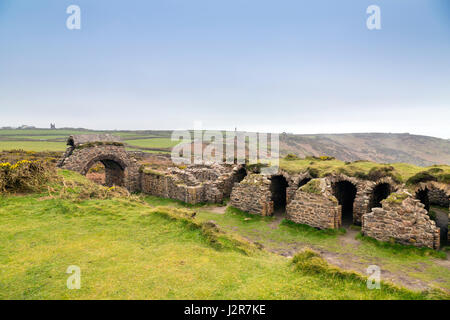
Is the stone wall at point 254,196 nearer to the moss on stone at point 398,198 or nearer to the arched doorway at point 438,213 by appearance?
the moss on stone at point 398,198

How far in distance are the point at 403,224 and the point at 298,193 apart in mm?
4543

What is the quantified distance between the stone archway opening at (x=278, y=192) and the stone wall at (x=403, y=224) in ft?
19.7

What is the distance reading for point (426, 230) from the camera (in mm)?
10281

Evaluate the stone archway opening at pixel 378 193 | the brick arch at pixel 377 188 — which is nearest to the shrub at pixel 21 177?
the brick arch at pixel 377 188

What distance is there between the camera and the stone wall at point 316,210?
1252 cm

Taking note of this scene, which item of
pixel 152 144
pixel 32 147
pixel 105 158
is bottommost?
pixel 105 158

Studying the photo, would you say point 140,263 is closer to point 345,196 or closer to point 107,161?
point 345,196

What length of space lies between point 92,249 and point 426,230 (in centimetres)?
1186

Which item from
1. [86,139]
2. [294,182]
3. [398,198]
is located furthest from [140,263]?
[86,139]

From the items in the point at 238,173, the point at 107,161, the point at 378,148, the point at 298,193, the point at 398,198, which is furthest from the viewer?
A: the point at 378,148

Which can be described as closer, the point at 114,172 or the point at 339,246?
the point at 339,246

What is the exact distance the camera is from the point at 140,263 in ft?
21.3
